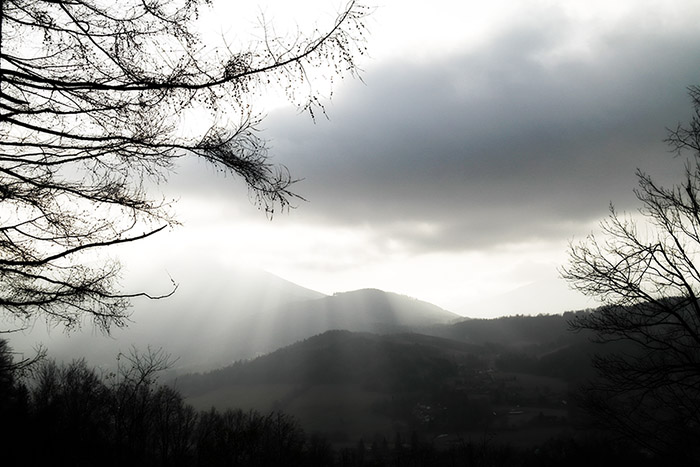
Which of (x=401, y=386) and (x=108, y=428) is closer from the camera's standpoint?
(x=108, y=428)

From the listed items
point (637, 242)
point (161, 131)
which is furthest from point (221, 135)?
point (637, 242)

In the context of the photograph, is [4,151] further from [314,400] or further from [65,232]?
[314,400]

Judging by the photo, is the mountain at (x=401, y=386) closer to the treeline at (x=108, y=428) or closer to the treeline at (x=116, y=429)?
the treeline at (x=116, y=429)

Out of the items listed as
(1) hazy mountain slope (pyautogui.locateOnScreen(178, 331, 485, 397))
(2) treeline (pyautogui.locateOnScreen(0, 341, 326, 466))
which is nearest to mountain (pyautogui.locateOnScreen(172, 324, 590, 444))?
(1) hazy mountain slope (pyautogui.locateOnScreen(178, 331, 485, 397))

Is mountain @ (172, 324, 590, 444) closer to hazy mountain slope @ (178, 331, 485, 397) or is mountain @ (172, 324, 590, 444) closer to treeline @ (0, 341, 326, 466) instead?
hazy mountain slope @ (178, 331, 485, 397)

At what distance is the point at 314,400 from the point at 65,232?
508 ft

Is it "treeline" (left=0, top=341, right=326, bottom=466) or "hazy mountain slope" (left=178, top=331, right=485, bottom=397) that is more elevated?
"treeline" (left=0, top=341, right=326, bottom=466)

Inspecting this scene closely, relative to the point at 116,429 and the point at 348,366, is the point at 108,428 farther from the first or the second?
the point at 348,366

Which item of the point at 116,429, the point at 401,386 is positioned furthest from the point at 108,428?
the point at 401,386

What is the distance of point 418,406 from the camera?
139 metres

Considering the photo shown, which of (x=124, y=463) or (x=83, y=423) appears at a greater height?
(x=83, y=423)

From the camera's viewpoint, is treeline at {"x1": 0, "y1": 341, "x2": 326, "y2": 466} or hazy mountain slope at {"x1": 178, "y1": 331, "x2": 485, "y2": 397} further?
hazy mountain slope at {"x1": 178, "y1": 331, "x2": 485, "y2": 397}

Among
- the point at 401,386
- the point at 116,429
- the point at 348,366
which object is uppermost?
the point at 116,429

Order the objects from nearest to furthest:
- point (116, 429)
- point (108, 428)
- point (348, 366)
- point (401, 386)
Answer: point (116, 429) < point (108, 428) < point (401, 386) < point (348, 366)
